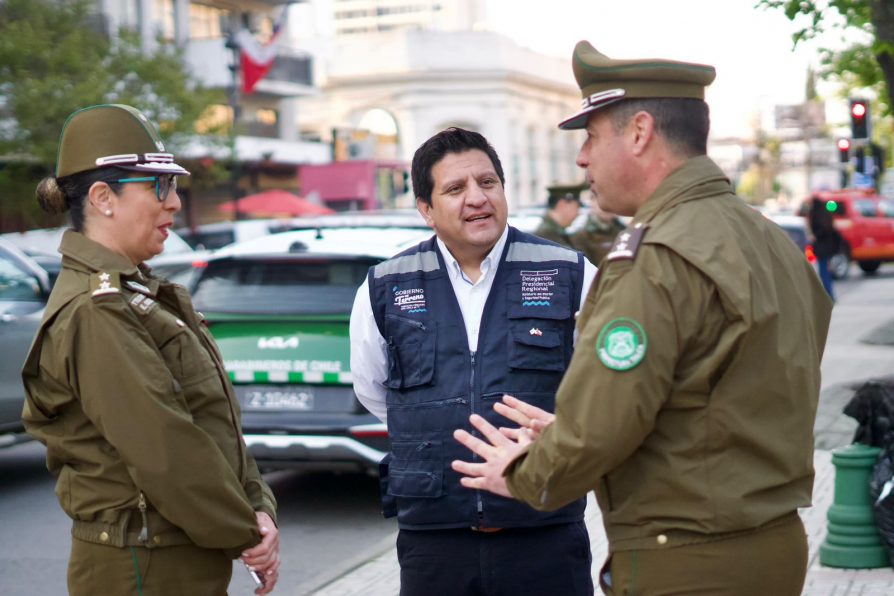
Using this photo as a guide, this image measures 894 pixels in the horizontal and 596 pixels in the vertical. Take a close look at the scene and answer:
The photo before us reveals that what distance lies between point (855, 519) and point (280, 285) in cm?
357

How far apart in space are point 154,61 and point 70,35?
88.1 inches

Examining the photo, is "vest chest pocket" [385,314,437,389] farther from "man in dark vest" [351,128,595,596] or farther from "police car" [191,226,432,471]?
"police car" [191,226,432,471]

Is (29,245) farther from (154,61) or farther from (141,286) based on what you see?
(141,286)

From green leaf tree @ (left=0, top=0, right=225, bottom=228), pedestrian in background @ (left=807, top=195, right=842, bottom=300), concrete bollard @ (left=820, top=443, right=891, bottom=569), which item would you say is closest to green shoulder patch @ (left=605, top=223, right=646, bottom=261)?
concrete bollard @ (left=820, top=443, right=891, bottom=569)

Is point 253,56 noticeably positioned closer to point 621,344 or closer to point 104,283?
point 104,283

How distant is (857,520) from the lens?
633 cm

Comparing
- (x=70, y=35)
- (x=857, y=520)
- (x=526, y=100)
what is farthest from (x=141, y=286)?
(x=526, y=100)

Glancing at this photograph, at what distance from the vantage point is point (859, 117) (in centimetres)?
2047

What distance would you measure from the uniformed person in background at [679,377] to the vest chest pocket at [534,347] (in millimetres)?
717

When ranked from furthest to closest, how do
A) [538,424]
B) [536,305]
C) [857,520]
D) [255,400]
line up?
[255,400], [857,520], [536,305], [538,424]

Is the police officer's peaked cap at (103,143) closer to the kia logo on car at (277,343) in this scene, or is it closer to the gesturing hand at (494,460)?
the gesturing hand at (494,460)

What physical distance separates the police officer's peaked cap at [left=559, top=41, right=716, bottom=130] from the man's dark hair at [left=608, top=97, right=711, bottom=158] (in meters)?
0.02

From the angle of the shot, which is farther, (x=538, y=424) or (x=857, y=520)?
(x=857, y=520)

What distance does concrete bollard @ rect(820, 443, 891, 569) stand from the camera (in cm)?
634
